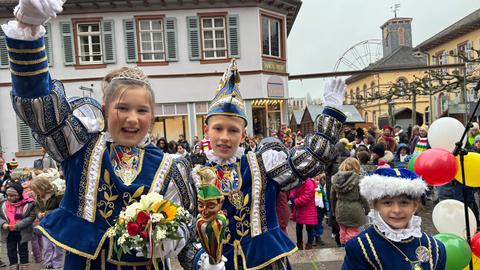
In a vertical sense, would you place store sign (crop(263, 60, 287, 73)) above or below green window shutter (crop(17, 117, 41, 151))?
above

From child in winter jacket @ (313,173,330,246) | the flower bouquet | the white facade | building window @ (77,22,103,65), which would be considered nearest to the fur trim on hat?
the flower bouquet

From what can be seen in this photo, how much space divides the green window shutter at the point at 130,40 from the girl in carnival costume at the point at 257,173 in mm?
14651

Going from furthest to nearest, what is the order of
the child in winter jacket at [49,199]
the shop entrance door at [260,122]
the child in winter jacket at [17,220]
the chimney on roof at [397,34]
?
1. the chimney on roof at [397,34]
2. the shop entrance door at [260,122]
3. the child in winter jacket at [17,220]
4. the child in winter jacket at [49,199]

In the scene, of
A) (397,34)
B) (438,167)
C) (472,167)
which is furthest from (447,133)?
(397,34)

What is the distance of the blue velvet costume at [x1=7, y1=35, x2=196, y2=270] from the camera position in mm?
1745

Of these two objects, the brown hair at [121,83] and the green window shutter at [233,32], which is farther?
the green window shutter at [233,32]

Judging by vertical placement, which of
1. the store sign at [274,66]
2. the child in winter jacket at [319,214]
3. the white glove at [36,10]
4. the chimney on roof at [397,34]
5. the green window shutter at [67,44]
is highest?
the chimney on roof at [397,34]

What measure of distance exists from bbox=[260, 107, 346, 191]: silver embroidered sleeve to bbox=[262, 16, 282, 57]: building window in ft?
48.5

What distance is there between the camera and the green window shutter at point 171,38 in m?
16.3

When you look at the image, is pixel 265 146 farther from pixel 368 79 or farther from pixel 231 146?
pixel 368 79

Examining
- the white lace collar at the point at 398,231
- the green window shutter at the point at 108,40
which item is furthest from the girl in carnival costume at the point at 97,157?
the green window shutter at the point at 108,40

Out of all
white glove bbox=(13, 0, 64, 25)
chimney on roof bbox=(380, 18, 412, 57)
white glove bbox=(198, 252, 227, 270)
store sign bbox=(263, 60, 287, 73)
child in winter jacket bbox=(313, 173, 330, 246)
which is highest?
chimney on roof bbox=(380, 18, 412, 57)

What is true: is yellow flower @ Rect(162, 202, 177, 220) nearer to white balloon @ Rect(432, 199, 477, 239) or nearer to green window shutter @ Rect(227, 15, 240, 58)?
white balloon @ Rect(432, 199, 477, 239)

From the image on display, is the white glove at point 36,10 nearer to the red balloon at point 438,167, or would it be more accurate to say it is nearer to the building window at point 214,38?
the red balloon at point 438,167
